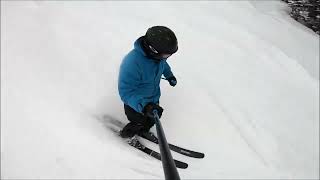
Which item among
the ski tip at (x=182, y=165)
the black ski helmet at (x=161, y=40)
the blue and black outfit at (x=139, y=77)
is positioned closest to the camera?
the black ski helmet at (x=161, y=40)

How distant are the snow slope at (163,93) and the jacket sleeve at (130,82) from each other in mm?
798

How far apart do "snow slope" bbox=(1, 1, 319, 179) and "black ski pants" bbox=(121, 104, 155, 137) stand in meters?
0.18

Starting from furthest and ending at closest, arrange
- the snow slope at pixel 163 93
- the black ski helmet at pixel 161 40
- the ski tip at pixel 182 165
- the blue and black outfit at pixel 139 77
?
the ski tip at pixel 182 165 → the snow slope at pixel 163 93 → the blue and black outfit at pixel 139 77 → the black ski helmet at pixel 161 40

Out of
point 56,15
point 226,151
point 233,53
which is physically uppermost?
point 56,15

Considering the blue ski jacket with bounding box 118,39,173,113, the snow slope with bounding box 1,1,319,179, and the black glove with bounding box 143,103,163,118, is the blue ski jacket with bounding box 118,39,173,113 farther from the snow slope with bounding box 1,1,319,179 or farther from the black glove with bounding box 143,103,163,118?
the snow slope with bounding box 1,1,319,179

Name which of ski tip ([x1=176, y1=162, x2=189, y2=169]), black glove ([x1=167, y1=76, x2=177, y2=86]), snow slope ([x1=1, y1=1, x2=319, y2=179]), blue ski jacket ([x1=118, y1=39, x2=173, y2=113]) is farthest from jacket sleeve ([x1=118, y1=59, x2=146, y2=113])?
ski tip ([x1=176, y1=162, x2=189, y2=169])

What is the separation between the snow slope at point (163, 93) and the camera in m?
4.50

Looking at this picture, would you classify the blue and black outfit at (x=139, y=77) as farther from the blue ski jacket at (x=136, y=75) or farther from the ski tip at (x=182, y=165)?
the ski tip at (x=182, y=165)

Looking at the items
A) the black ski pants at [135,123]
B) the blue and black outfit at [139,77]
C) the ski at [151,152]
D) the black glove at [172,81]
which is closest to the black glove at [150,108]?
the blue and black outfit at [139,77]

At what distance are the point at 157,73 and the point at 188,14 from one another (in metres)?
3.50

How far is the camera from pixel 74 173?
4.20 metres

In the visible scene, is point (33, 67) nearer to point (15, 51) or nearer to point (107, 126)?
point (15, 51)

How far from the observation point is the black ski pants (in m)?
4.56

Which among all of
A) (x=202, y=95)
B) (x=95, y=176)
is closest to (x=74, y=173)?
(x=95, y=176)
